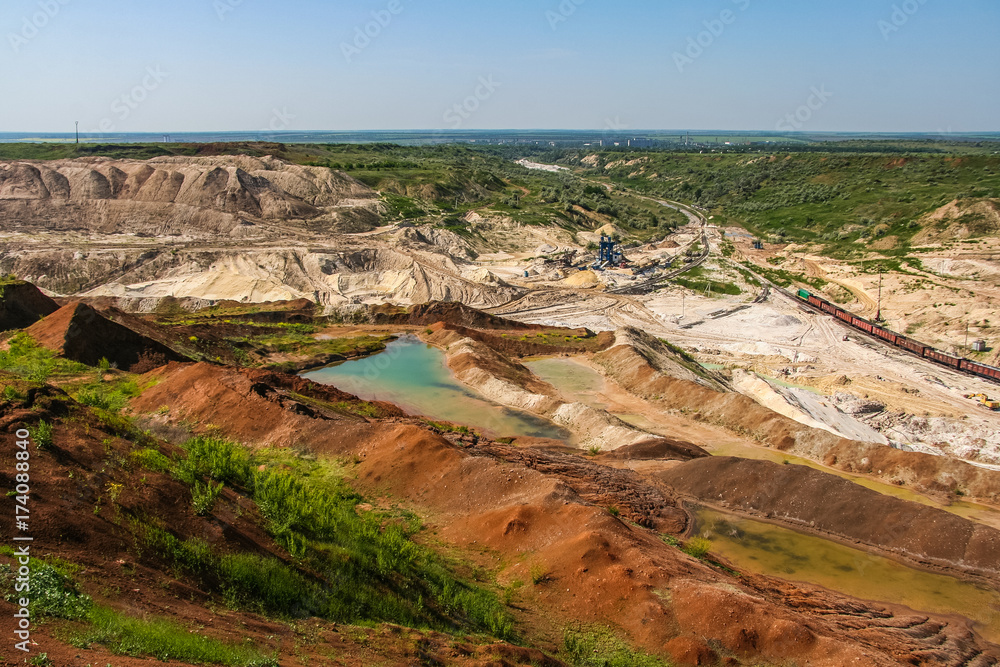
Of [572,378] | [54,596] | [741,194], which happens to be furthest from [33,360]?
[741,194]

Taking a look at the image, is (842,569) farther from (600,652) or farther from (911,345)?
(911,345)

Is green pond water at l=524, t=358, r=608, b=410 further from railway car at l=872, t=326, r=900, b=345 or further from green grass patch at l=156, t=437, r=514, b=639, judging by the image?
railway car at l=872, t=326, r=900, b=345

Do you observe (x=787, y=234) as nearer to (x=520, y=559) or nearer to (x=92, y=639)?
(x=520, y=559)

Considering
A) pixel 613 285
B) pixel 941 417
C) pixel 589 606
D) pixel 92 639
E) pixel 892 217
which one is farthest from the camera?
pixel 892 217

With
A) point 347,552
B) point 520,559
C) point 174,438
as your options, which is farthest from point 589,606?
point 174,438

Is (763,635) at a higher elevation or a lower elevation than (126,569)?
lower

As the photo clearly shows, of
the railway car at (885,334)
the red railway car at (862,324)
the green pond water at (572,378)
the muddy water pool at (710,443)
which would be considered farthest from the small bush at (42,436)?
the red railway car at (862,324)
